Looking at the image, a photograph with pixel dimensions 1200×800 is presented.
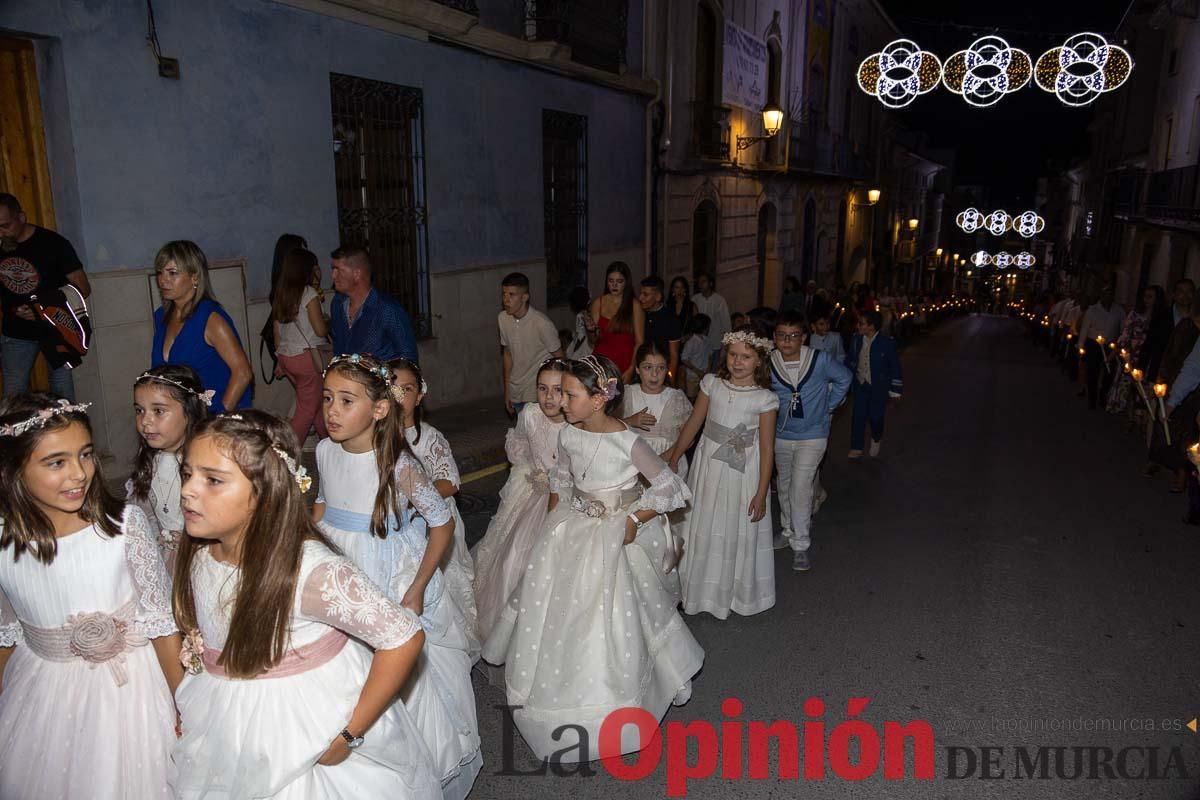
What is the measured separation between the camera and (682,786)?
3.91 m

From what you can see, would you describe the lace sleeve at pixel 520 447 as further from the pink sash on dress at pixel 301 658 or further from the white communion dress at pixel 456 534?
the pink sash on dress at pixel 301 658

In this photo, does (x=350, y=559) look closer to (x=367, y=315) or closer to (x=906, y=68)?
(x=367, y=315)

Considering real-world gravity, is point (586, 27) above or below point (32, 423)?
above

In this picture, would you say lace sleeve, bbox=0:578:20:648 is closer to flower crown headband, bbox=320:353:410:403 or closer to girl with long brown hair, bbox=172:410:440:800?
girl with long brown hair, bbox=172:410:440:800

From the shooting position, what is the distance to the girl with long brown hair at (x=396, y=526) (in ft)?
11.5

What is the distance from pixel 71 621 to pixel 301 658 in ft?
2.95

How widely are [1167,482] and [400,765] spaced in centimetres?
878

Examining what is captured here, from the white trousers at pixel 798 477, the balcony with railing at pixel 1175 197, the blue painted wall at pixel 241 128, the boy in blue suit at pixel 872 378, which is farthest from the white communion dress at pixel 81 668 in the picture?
the balcony with railing at pixel 1175 197

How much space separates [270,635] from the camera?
7.57ft

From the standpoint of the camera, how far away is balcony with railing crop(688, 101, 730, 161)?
17906 mm

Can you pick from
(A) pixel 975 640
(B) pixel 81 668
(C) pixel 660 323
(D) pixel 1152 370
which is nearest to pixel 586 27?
(C) pixel 660 323

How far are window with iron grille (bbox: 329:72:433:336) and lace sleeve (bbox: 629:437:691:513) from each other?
5.96 meters

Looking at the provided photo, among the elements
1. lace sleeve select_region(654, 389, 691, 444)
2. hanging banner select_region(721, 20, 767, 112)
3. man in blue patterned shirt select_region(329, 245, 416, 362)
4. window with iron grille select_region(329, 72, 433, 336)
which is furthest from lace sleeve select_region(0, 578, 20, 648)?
hanging banner select_region(721, 20, 767, 112)

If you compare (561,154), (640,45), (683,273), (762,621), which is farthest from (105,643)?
(683,273)
